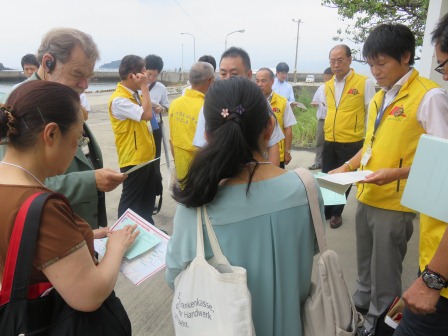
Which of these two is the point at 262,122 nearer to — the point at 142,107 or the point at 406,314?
the point at 406,314

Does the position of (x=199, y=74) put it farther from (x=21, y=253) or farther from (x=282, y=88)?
(x=282, y=88)

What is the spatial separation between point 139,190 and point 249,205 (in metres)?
2.43

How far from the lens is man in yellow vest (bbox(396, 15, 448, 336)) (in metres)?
1.15

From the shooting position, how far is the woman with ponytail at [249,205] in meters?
1.01

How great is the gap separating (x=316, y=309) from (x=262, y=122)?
0.66 metres

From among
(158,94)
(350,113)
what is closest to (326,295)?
(350,113)

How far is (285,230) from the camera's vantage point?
1078 millimetres

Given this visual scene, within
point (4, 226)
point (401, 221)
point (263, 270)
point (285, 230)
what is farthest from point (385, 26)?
point (4, 226)

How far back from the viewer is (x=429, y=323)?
1.27 metres

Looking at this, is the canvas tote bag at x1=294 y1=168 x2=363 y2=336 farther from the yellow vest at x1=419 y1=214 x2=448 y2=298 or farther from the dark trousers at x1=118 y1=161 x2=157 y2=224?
the dark trousers at x1=118 y1=161 x2=157 y2=224

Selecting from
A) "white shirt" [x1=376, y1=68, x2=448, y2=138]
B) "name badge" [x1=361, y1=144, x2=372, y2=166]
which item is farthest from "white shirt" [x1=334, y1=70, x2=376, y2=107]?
"white shirt" [x1=376, y1=68, x2=448, y2=138]

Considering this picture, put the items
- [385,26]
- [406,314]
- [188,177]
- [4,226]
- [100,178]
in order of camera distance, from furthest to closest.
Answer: [385,26]
[100,178]
[406,314]
[188,177]
[4,226]

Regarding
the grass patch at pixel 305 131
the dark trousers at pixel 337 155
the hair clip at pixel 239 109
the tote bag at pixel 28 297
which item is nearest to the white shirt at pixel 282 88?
the grass patch at pixel 305 131

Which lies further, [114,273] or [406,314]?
[406,314]
